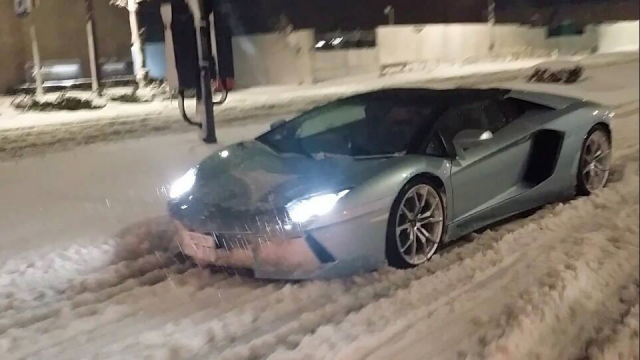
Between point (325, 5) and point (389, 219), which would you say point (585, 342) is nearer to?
point (389, 219)

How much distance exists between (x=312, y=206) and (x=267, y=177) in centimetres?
48

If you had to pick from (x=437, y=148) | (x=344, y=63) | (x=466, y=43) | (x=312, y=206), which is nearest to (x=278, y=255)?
(x=312, y=206)

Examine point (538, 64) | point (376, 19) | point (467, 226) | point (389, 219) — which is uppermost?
point (376, 19)

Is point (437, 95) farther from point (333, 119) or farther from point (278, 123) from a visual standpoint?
point (278, 123)

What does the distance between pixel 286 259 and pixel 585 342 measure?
1314mm

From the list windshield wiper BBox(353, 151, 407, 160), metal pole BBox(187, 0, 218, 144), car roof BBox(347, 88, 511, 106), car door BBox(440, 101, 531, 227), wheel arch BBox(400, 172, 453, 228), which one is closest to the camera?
wheel arch BBox(400, 172, 453, 228)

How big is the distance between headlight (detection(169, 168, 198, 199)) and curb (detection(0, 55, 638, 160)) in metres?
0.28

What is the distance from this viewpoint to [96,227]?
3523 mm

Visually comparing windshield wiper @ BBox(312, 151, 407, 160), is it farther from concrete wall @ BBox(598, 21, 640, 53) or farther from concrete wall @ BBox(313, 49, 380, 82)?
concrete wall @ BBox(598, 21, 640, 53)

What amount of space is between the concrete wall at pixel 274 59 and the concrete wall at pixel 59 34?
2.88 ft

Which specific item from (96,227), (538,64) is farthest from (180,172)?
(538,64)

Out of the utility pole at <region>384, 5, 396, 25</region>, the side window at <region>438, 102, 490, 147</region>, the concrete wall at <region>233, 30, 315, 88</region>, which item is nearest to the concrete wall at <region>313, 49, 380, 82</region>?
the concrete wall at <region>233, 30, 315, 88</region>

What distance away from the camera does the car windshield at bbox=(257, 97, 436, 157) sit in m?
3.88

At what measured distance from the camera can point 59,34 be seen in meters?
3.09
